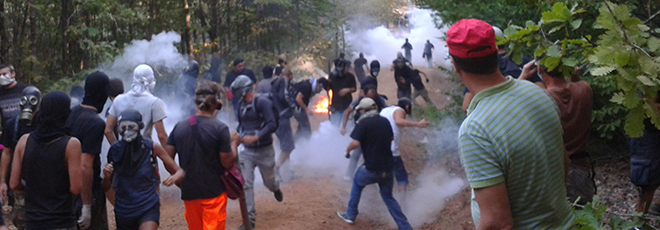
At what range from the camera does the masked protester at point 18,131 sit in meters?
5.26

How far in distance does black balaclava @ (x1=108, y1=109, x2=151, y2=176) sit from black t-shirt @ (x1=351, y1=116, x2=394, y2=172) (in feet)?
11.3

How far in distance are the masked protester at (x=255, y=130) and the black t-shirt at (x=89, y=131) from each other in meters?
2.55

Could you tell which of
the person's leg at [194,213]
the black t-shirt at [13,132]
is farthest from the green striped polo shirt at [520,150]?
the black t-shirt at [13,132]

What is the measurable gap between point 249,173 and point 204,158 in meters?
2.08

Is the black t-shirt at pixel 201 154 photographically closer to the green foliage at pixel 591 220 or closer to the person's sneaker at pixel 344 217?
the person's sneaker at pixel 344 217

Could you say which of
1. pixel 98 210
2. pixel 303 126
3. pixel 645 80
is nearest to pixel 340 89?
pixel 303 126

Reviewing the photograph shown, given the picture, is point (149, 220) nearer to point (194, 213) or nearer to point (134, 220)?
point (134, 220)

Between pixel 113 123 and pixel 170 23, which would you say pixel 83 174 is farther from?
pixel 170 23

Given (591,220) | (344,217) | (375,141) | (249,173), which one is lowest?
(344,217)

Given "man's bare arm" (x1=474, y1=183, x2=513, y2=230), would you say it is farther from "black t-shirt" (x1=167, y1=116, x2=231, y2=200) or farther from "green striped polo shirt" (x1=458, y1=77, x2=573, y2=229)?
"black t-shirt" (x1=167, y1=116, x2=231, y2=200)

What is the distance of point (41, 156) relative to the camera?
456 cm

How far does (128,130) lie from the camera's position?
4.93 meters

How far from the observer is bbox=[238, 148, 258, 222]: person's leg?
24.3 ft

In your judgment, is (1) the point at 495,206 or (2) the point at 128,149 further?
(2) the point at 128,149
